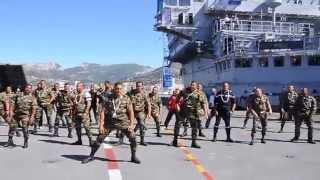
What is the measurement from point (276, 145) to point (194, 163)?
4596 mm

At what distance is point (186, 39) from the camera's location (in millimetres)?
53312

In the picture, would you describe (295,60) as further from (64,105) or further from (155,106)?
(64,105)

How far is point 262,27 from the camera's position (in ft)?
159

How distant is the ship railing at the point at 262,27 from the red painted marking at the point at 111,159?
34.0 meters

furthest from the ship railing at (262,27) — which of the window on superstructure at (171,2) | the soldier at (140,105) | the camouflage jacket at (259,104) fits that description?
the soldier at (140,105)

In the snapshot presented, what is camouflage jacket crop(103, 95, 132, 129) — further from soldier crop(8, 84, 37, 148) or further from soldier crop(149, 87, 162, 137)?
soldier crop(149, 87, 162, 137)

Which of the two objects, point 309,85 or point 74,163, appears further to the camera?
point 309,85

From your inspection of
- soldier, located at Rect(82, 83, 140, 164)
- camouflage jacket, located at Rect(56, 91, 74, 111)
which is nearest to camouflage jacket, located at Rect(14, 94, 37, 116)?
camouflage jacket, located at Rect(56, 91, 74, 111)

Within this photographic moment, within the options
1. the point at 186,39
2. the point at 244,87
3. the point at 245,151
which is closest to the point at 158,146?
the point at 245,151

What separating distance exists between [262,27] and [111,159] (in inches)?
1520

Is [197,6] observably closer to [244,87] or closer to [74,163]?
[244,87]

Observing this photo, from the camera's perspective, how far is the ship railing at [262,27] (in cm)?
4684

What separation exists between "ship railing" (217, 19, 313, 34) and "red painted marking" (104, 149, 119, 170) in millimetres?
33962

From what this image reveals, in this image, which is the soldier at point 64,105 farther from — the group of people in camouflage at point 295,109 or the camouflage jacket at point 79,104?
the group of people in camouflage at point 295,109
